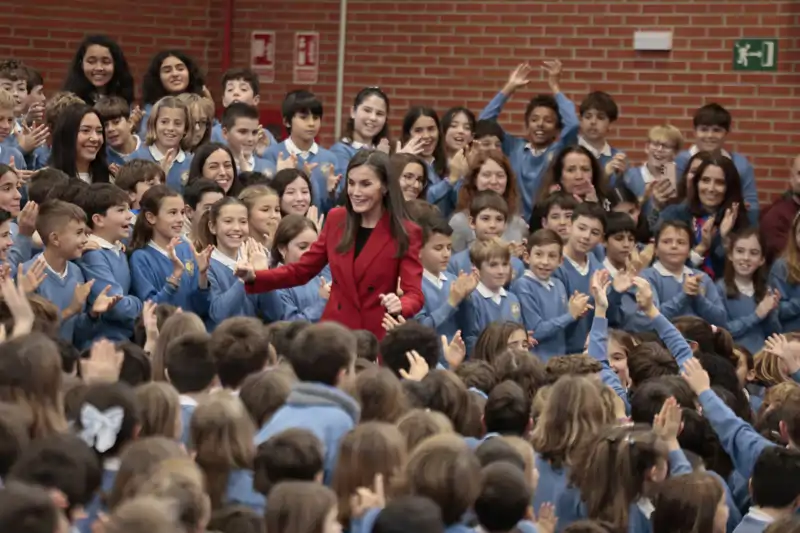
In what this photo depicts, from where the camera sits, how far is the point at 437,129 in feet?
30.7

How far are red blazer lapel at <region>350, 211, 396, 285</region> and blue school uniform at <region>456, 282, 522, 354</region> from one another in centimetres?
118

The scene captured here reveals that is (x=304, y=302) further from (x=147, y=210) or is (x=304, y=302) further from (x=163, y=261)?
(x=147, y=210)

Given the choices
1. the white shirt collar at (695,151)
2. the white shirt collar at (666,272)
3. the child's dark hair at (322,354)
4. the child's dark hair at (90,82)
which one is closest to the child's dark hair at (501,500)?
the child's dark hair at (322,354)

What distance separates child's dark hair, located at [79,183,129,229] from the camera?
6.70 metres

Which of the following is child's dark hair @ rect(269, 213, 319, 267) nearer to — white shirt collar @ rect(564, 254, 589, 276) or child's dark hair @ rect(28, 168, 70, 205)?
child's dark hair @ rect(28, 168, 70, 205)

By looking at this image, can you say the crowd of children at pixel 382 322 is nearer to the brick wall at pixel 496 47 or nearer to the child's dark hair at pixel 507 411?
the child's dark hair at pixel 507 411

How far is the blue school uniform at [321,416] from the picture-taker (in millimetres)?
4148

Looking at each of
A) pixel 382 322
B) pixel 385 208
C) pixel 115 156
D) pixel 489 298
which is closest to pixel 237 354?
pixel 382 322

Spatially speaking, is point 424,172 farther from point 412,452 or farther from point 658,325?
A: point 412,452

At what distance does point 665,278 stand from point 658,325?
98.7 inches

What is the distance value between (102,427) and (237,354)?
3.32ft

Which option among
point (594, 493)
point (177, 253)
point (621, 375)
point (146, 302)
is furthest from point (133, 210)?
point (594, 493)

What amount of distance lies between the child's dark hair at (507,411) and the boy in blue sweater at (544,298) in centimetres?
299

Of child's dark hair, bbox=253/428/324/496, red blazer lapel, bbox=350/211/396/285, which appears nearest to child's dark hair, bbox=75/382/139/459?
child's dark hair, bbox=253/428/324/496
